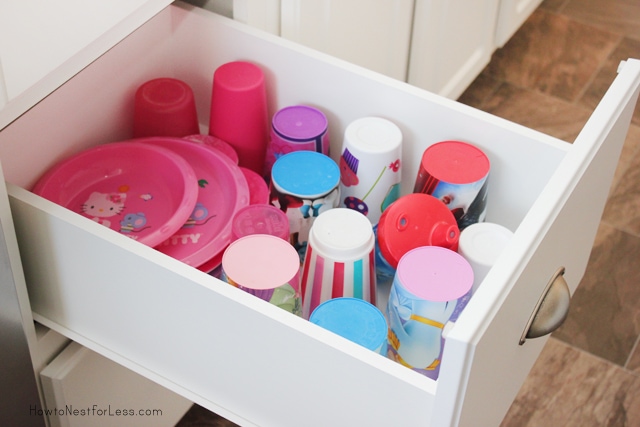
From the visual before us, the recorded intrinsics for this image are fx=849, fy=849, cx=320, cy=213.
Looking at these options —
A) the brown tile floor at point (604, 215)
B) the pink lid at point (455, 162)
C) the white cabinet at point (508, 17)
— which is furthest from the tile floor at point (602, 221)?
the pink lid at point (455, 162)

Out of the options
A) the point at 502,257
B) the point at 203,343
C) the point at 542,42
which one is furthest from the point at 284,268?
the point at 542,42

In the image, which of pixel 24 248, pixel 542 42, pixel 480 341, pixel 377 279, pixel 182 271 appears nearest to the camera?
pixel 480 341

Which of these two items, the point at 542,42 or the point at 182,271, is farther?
the point at 542,42

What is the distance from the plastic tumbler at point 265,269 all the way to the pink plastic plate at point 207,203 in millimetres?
88

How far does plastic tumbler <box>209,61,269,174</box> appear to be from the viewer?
3.55 ft

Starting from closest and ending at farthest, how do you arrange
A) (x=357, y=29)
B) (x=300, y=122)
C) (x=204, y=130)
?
(x=300, y=122), (x=204, y=130), (x=357, y=29)

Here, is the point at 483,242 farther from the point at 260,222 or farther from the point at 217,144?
the point at 217,144

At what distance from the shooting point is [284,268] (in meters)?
0.87

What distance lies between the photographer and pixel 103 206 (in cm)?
103

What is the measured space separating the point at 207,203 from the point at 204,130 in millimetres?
196

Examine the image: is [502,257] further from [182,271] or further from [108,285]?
[108,285]

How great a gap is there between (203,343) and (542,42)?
1.64 metres

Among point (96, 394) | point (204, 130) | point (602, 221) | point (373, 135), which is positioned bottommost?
point (602, 221)

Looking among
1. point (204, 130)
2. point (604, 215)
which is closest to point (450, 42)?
point (604, 215)
